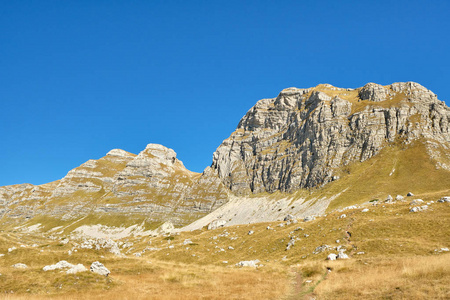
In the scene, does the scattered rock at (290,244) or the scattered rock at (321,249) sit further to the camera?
the scattered rock at (290,244)

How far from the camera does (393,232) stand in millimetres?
41906

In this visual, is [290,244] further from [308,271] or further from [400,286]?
[400,286]

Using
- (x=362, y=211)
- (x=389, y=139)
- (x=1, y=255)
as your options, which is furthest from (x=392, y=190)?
(x=1, y=255)

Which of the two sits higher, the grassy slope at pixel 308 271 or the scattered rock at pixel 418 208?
the scattered rock at pixel 418 208

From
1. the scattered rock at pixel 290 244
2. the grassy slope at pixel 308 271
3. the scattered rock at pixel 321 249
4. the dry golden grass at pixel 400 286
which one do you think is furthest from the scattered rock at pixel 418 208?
the dry golden grass at pixel 400 286

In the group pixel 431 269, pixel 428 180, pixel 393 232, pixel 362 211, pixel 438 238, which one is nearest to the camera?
pixel 431 269

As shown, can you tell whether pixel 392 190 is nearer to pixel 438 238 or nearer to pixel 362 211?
pixel 362 211

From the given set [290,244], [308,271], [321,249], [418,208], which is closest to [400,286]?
[308,271]

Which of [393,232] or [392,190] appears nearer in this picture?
[393,232]

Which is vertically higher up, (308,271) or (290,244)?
(290,244)

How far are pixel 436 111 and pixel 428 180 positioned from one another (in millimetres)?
76264

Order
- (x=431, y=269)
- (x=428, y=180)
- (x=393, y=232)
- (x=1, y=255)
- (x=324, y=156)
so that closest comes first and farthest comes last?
(x=431, y=269), (x=393, y=232), (x=1, y=255), (x=428, y=180), (x=324, y=156)

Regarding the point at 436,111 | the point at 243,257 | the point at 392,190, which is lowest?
the point at 243,257

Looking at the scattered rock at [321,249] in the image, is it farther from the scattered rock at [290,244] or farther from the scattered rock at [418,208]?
the scattered rock at [418,208]
